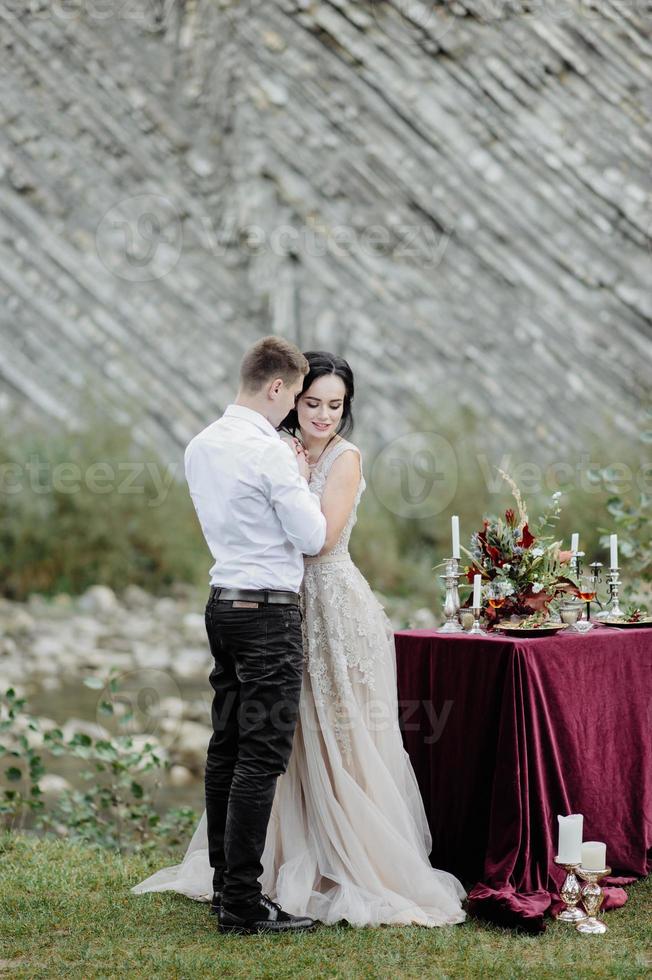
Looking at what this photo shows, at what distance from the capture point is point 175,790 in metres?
5.38

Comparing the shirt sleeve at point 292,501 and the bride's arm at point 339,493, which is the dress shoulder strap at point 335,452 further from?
the shirt sleeve at point 292,501

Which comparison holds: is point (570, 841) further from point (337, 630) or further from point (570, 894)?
point (337, 630)

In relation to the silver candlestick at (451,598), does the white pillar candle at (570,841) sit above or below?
below

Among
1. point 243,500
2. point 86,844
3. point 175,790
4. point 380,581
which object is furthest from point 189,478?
point 380,581

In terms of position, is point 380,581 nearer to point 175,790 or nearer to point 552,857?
point 175,790

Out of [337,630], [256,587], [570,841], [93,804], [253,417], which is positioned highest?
[253,417]

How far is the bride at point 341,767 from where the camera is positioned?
9.43 ft

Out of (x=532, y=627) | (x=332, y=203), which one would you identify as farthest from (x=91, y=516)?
(x=532, y=627)

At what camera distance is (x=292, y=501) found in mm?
2670

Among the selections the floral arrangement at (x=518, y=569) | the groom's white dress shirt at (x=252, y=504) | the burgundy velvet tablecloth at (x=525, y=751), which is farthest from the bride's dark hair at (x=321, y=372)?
the burgundy velvet tablecloth at (x=525, y=751)

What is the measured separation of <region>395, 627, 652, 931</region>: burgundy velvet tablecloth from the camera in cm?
290

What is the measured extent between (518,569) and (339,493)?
1.98ft

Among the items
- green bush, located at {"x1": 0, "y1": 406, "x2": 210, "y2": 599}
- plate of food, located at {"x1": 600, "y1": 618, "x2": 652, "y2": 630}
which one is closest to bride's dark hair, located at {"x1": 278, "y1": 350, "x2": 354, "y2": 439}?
plate of food, located at {"x1": 600, "y1": 618, "x2": 652, "y2": 630}

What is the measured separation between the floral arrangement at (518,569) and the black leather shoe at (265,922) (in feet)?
3.22
